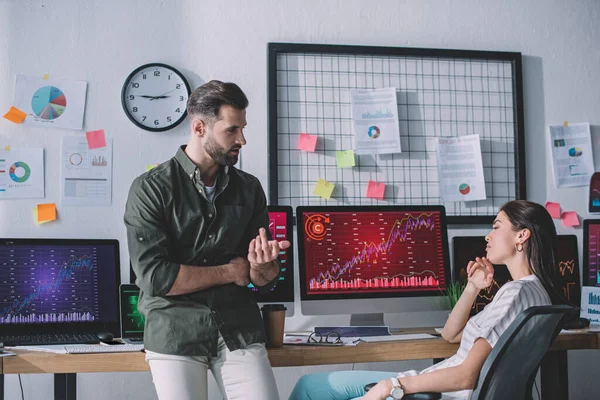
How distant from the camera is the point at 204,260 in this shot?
2.17 metres

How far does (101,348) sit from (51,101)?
1.15 meters

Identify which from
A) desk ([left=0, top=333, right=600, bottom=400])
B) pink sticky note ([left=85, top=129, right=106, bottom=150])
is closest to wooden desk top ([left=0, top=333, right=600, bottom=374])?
desk ([left=0, top=333, right=600, bottom=400])

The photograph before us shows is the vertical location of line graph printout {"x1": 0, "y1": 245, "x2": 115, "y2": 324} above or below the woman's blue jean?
above

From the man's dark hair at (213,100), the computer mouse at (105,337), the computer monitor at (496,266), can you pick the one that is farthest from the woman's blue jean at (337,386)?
the man's dark hair at (213,100)

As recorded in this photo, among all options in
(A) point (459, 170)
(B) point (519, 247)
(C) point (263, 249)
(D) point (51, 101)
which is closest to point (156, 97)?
(D) point (51, 101)

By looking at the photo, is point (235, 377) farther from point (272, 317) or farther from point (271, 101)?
point (271, 101)

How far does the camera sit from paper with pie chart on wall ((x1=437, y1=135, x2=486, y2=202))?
3.38 meters

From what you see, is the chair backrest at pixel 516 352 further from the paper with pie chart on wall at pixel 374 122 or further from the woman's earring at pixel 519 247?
the paper with pie chart on wall at pixel 374 122

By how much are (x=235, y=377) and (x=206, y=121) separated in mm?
758

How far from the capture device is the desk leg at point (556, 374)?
276 centimetres

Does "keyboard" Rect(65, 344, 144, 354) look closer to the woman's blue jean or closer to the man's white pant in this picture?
the man's white pant

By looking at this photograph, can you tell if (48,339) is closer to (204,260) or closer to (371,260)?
(204,260)

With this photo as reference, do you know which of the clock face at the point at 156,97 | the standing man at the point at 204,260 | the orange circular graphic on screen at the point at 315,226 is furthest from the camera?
the clock face at the point at 156,97

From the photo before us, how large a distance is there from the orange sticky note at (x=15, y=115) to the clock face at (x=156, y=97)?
413mm
